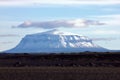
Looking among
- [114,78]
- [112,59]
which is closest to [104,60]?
[112,59]

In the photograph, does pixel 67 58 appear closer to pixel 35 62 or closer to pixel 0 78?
pixel 35 62

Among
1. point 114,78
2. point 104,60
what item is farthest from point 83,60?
point 114,78

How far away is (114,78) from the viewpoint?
145 ft

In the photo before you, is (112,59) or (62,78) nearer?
(62,78)

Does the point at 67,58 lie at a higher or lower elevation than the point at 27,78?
lower

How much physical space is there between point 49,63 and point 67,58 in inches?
319

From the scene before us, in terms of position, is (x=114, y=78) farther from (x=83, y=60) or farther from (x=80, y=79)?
(x=83, y=60)

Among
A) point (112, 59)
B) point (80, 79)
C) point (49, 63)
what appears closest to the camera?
point (80, 79)

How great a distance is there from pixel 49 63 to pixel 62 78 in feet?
105

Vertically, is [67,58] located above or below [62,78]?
below

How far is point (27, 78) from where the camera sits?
44656 millimetres

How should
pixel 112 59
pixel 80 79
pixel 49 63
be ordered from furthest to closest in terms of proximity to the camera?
pixel 112 59 < pixel 49 63 < pixel 80 79

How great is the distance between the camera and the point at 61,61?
79500 mm

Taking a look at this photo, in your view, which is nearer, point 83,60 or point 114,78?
point 114,78
